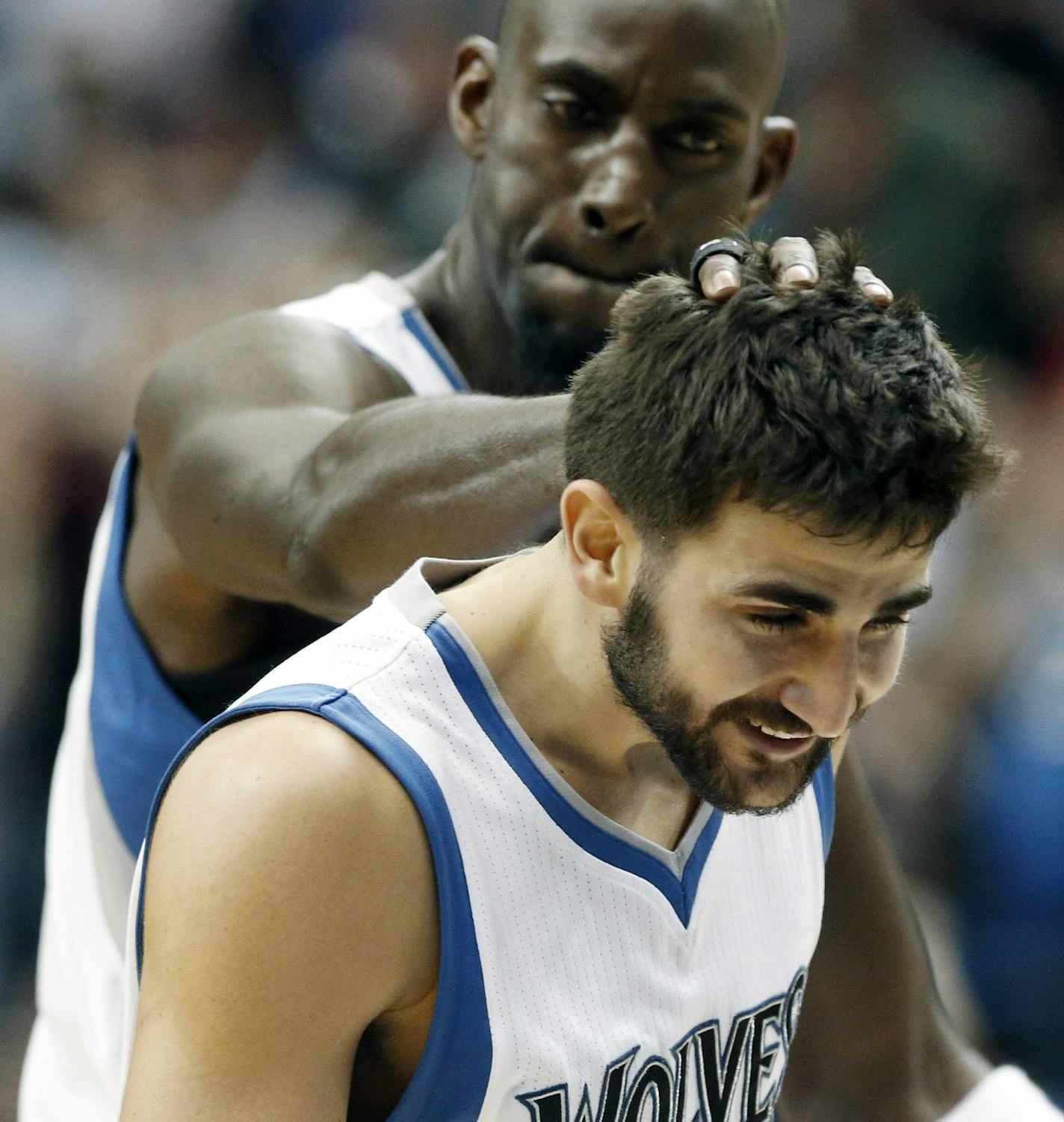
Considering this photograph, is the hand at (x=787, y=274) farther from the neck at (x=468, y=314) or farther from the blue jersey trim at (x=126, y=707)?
the blue jersey trim at (x=126, y=707)

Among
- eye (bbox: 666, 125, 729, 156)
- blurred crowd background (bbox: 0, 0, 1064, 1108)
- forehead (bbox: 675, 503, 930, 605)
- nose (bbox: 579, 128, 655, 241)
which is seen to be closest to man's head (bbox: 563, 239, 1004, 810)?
forehead (bbox: 675, 503, 930, 605)

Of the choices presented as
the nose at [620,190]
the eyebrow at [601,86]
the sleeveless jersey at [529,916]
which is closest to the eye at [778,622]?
the sleeveless jersey at [529,916]

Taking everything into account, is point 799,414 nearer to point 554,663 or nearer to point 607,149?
point 554,663

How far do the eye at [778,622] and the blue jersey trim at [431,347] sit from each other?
1.07 m

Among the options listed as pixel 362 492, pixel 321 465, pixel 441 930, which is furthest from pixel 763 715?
pixel 321 465

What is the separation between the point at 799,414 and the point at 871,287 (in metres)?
0.17

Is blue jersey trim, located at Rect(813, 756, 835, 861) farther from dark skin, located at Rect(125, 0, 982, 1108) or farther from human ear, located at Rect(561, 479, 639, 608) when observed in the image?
human ear, located at Rect(561, 479, 639, 608)

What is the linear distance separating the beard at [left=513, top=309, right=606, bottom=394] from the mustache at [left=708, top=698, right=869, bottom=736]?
2.77 feet

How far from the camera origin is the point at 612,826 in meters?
1.83

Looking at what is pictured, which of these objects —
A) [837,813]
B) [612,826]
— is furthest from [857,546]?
[837,813]

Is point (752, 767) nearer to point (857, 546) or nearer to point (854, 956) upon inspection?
point (857, 546)

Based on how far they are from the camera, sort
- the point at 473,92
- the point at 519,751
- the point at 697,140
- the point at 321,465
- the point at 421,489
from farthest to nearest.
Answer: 1. the point at 473,92
2. the point at 697,140
3. the point at 321,465
4. the point at 421,489
5. the point at 519,751

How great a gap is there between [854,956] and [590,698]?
85cm

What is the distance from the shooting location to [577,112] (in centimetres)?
247
